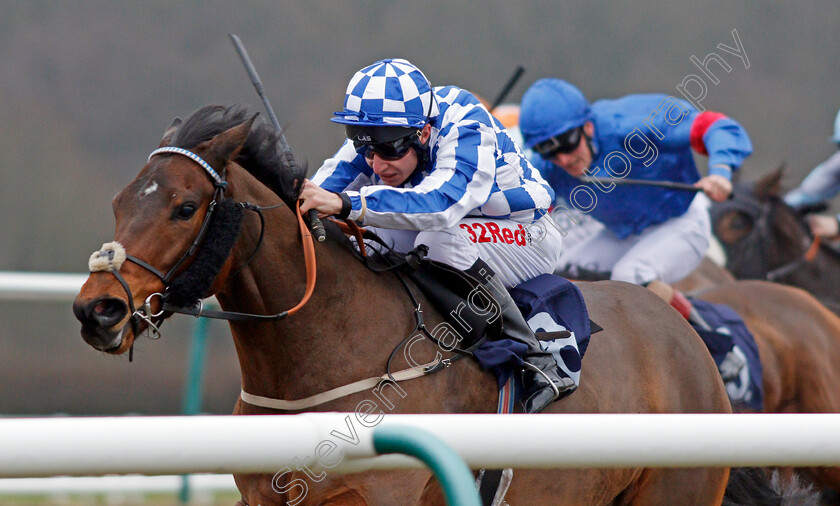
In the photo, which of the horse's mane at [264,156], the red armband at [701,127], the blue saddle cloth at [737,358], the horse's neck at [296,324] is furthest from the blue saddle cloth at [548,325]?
the red armband at [701,127]

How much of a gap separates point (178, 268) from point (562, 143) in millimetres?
2602

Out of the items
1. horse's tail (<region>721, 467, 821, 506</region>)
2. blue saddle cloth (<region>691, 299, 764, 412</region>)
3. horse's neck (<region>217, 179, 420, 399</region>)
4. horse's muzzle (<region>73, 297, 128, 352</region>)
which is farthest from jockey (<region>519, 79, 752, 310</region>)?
horse's muzzle (<region>73, 297, 128, 352</region>)

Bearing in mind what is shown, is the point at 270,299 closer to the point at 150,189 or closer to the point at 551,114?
the point at 150,189

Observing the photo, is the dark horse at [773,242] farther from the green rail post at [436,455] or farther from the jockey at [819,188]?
the green rail post at [436,455]

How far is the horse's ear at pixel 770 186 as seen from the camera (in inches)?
241

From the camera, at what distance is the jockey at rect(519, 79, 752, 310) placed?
4324mm

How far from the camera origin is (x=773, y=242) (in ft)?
20.5

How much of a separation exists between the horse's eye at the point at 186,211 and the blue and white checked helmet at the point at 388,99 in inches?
20.0

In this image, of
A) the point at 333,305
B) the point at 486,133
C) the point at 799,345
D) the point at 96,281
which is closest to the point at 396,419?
the point at 96,281

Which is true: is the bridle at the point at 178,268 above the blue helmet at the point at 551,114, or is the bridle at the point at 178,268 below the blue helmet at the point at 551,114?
above

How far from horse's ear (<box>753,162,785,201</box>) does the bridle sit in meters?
4.58

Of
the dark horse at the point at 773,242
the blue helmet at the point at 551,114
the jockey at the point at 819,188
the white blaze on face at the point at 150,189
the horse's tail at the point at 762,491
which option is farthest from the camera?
the jockey at the point at 819,188

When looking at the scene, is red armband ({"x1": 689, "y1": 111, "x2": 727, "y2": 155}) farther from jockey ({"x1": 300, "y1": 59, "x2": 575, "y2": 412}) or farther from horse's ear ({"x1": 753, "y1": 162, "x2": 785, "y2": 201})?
horse's ear ({"x1": 753, "y1": 162, "x2": 785, "y2": 201})

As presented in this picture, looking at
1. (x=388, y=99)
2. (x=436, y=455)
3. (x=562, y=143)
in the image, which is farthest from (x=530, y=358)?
(x=562, y=143)
